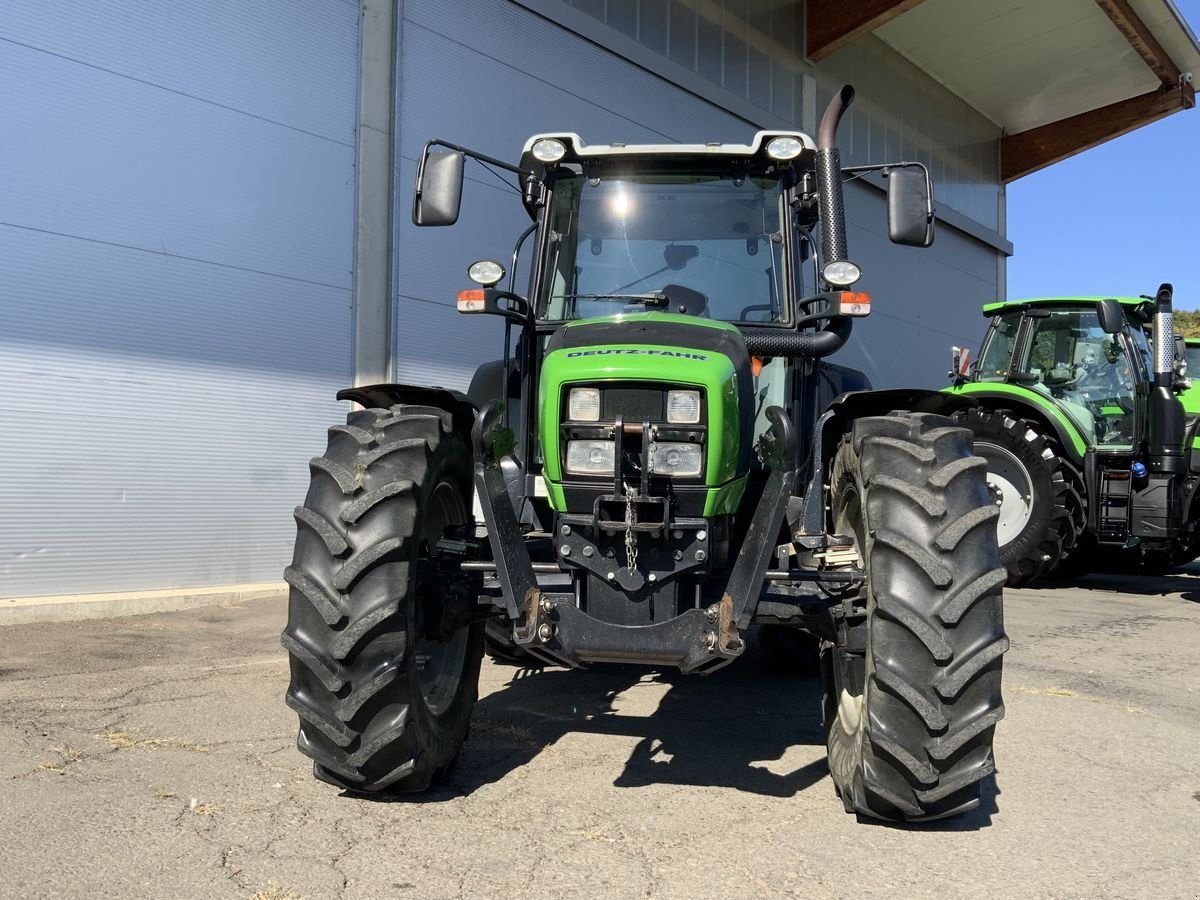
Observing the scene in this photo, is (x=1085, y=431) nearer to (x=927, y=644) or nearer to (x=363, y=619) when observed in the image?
(x=927, y=644)

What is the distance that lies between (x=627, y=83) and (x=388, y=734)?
9991 millimetres

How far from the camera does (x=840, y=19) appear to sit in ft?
50.6

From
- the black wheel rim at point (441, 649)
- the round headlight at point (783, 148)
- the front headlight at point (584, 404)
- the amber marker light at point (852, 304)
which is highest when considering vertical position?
the round headlight at point (783, 148)

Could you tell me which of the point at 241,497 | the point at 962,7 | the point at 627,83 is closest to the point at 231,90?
the point at 241,497

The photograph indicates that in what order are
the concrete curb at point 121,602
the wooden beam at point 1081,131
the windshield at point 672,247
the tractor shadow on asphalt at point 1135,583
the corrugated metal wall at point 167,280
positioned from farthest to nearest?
the wooden beam at point 1081,131, the tractor shadow on asphalt at point 1135,583, the corrugated metal wall at point 167,280, the concrete curb at point 121,602, the windshield at point 672,247

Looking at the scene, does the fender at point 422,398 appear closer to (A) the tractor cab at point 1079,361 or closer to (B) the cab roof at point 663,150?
(B) the cab roof at point 663,150

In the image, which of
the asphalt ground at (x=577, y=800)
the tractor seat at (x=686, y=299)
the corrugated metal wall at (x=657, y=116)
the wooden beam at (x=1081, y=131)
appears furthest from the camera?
the wooden beam at (x=1081, y=131)

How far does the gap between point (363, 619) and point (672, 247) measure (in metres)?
2.19

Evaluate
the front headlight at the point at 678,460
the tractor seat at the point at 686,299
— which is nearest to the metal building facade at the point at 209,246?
the tractor seat at the point at 686,299

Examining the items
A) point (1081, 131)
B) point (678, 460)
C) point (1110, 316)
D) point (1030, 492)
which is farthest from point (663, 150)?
point (1081, 131)

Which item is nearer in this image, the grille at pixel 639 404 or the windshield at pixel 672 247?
the grille at pixel 639 404

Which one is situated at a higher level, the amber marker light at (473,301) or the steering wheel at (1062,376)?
the steering wheel at (1062,376)

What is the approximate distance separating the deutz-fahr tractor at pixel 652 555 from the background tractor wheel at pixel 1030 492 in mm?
5666

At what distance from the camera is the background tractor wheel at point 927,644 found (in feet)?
10.1
